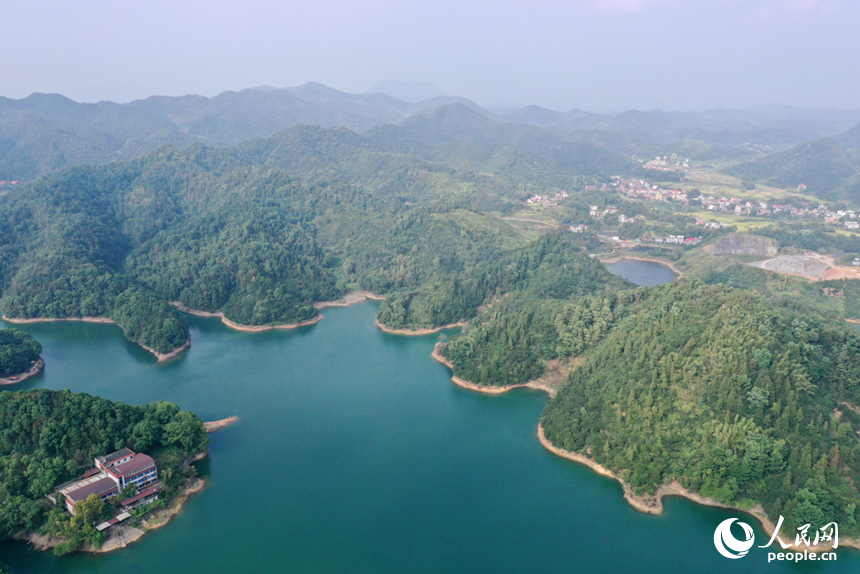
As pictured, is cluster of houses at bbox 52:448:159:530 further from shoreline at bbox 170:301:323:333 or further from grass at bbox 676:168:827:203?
grass at bbox 676:168:827:203

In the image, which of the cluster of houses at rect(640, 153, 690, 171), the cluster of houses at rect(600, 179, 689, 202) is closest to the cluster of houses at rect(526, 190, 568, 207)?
the cluster of houses at rect(600, 179, 689, 202)

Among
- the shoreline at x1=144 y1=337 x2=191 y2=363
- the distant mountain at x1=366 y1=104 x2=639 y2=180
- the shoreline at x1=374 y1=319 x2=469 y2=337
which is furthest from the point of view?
the distant mountain at x1=366 y1=104 x2=639 y2=180

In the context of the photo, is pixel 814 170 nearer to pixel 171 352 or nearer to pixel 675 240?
pixel 675 240

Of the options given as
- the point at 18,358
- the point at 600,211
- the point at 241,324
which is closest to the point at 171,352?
the point at 241,324

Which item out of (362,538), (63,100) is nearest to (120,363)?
(362,538)

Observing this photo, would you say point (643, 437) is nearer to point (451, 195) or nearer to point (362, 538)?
point (362, 538)

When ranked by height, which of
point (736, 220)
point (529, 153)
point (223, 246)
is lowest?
point (736, 220)
